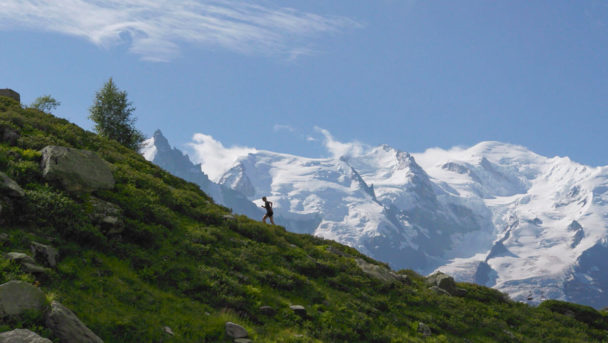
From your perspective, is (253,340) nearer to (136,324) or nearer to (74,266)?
(136,324)

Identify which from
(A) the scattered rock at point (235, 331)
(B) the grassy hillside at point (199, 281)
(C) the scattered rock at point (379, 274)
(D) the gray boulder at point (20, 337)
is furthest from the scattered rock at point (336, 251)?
(D) the gray boulder at point (20, 337)

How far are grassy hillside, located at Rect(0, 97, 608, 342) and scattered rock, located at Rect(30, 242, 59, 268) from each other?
31cm

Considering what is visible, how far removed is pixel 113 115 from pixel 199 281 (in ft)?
178

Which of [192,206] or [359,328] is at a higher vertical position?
[192,206]

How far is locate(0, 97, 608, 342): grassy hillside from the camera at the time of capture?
50.1 ft

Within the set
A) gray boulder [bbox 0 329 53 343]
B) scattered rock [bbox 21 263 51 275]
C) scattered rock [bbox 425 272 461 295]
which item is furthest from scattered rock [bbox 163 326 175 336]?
scattered rock [bbox 425 272 461 295]

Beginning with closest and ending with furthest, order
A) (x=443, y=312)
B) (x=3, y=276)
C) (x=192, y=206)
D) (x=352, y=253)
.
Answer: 1. (x=3, y=276)
2. (x=443, y=312)
3. (x=192, y=206)
4. (x=352, y=253)

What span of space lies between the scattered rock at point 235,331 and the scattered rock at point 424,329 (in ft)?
32.2

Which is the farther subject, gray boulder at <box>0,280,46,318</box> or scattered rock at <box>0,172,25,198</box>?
scattered rock at <box>0,172,25,198</box>

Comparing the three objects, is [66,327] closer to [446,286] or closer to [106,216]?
[106,216]

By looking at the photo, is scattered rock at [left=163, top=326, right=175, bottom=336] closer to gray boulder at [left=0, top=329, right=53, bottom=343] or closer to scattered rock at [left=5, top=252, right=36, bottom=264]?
gray boulder at [left=0, top=329, right=53, bottom=343]

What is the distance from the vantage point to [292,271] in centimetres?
2394

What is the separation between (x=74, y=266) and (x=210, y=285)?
5.21 metres

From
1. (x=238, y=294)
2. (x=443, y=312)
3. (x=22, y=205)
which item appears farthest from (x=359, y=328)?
(x=22, y=205)
